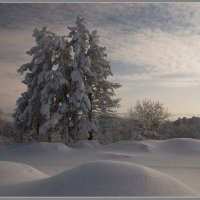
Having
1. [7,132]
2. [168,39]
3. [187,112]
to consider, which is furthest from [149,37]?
[7,132]

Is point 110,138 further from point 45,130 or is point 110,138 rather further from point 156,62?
point 156,62

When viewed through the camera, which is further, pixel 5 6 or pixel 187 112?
pixel 5 6

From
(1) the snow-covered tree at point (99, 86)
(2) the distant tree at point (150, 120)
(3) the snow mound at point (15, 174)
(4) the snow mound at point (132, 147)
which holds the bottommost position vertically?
(3) the snow mound at point (15, 174)

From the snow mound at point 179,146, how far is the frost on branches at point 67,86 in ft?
7.38

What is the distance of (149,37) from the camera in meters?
9.28

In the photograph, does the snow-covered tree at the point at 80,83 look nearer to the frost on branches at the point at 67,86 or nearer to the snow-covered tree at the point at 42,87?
the frost on branches at the point at 67,86

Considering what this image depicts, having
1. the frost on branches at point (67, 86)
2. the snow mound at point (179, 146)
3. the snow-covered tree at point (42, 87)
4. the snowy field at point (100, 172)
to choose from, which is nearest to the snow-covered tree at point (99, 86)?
the frost on branches at point (67, 86)

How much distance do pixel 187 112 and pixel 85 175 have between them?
441cm

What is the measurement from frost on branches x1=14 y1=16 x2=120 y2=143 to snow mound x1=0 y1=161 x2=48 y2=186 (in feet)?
18.1

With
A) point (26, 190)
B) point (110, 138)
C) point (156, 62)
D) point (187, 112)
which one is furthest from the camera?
point (110, 138)

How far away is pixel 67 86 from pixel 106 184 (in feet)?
25.1

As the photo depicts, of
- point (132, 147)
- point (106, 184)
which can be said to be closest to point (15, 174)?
point (106, 184)

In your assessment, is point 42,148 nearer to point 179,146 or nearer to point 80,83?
point 80,83

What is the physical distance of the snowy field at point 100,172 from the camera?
4.93 m
